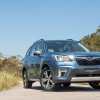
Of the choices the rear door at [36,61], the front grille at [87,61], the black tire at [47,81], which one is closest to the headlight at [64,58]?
the front grille at [87,61]

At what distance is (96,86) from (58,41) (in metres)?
2.05

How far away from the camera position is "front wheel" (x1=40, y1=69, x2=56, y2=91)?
17062 millimetres

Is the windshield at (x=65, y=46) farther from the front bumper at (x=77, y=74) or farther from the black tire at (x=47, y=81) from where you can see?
the front bumper at (x=77, y=74)

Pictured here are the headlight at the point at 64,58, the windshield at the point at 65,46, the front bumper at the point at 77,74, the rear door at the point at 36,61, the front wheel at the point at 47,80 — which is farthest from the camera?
the rear door at the point at 36,61

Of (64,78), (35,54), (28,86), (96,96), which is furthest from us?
(28,86)

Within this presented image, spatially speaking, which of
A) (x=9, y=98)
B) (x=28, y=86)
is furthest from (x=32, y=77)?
(x=9, y=98)

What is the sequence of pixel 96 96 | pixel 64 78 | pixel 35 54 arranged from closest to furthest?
pixel 96 96
pixel 64 78
pixel 35 54

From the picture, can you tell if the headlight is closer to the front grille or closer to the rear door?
the front grille

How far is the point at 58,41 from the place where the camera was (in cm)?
1841

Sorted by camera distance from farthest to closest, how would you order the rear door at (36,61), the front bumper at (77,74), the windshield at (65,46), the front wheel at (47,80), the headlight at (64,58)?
the rear door at (36,61)
the windshield at (65,46)
the front wheel at (47,80)
the headlight at (64,58)
the front bumper at (77,74)

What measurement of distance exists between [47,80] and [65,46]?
1.48m

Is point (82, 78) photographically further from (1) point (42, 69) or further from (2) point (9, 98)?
(2) point (9, 98)

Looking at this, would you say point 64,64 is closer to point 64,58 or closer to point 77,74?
point 64,58

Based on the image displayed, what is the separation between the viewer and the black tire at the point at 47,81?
17078 millimetres
